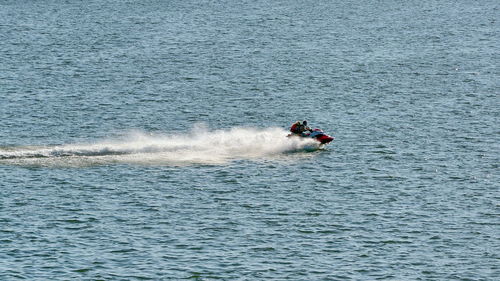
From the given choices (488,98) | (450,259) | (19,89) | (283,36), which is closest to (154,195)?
(450,259)

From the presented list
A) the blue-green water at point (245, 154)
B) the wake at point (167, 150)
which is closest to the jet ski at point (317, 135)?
the wake at point (167, 150)

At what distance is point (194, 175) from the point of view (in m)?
83.4

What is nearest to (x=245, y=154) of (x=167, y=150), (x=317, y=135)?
(x=317, y=135)

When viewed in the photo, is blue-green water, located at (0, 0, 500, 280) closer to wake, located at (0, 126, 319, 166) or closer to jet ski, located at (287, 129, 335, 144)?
wake, located at (0, 126, 319, 166)

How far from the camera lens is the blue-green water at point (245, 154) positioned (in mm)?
66375

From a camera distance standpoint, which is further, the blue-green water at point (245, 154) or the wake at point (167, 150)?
the wake at point (167, 150)

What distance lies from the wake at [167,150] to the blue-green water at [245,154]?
20cm

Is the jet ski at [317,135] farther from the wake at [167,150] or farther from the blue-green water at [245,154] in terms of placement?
the blue-green water at [245,154]

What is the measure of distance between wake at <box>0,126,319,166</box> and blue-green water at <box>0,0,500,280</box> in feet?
A: 0.66

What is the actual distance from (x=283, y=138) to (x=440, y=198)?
18.0 metres

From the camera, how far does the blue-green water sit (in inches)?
2613

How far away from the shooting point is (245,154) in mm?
90062

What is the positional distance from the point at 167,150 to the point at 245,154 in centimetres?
715

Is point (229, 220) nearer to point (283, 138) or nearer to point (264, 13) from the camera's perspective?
point (283, 138)
